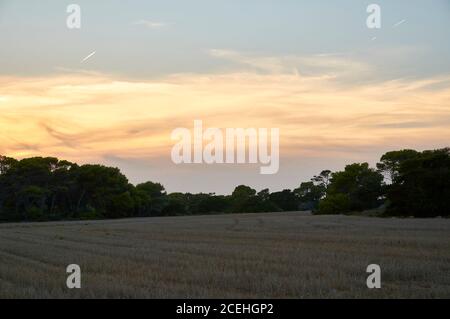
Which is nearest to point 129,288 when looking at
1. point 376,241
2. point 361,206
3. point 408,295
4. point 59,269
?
point 59,269

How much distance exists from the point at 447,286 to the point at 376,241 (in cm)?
1080

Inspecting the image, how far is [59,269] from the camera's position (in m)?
15.0

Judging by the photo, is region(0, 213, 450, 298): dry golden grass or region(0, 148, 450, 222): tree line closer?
region(0, 213, 450, 298): dry golden grass

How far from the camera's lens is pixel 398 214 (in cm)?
5812

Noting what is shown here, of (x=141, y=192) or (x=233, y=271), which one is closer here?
(x=233, y=271)

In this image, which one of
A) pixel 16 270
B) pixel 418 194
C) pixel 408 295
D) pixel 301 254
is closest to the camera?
pixel 408 295

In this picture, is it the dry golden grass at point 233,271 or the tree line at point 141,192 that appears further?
the tree line at point 141,192

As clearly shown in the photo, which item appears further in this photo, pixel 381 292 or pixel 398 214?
pixel 398 214

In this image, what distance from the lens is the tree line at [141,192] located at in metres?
59.6

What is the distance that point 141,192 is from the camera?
94.9m

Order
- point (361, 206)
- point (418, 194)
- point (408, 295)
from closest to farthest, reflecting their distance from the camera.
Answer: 1. point (408, 295)
2. point (418, 194)
3. point (361, 206)

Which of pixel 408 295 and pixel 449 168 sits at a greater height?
pixel 449 168

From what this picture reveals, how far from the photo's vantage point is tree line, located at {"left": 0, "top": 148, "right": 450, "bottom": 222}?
59594 millimetres
